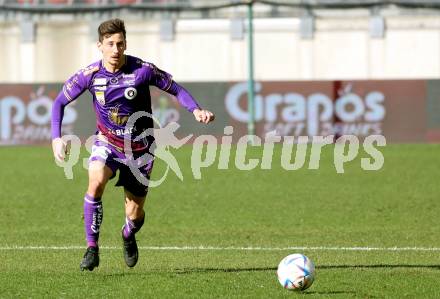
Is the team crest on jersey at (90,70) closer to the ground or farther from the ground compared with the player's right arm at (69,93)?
farther from the ground

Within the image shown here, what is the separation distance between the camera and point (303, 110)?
2772 cm

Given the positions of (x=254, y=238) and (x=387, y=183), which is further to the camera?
(x=387, y=183)

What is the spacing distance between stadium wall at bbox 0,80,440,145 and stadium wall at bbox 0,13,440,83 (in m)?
9.07

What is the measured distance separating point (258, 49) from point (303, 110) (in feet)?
32.6

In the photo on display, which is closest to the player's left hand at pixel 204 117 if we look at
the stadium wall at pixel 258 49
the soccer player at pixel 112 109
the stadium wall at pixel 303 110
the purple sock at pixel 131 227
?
the soccer player at pixel 112 109

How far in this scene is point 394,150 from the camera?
25.4m

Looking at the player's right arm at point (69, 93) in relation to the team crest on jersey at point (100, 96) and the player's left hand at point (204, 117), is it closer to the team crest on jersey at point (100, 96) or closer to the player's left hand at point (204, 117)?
the team crest on jersey at point (100, 96)

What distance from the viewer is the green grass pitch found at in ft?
28.0

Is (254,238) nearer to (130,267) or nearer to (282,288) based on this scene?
(130,267)

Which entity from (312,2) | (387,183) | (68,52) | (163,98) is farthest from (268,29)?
(387,183)

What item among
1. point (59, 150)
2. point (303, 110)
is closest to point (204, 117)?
point (59, 150)

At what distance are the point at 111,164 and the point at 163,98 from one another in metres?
18.7

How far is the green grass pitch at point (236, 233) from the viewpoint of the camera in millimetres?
8539

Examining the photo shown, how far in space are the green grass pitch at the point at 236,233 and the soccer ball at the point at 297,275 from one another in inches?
3.2
